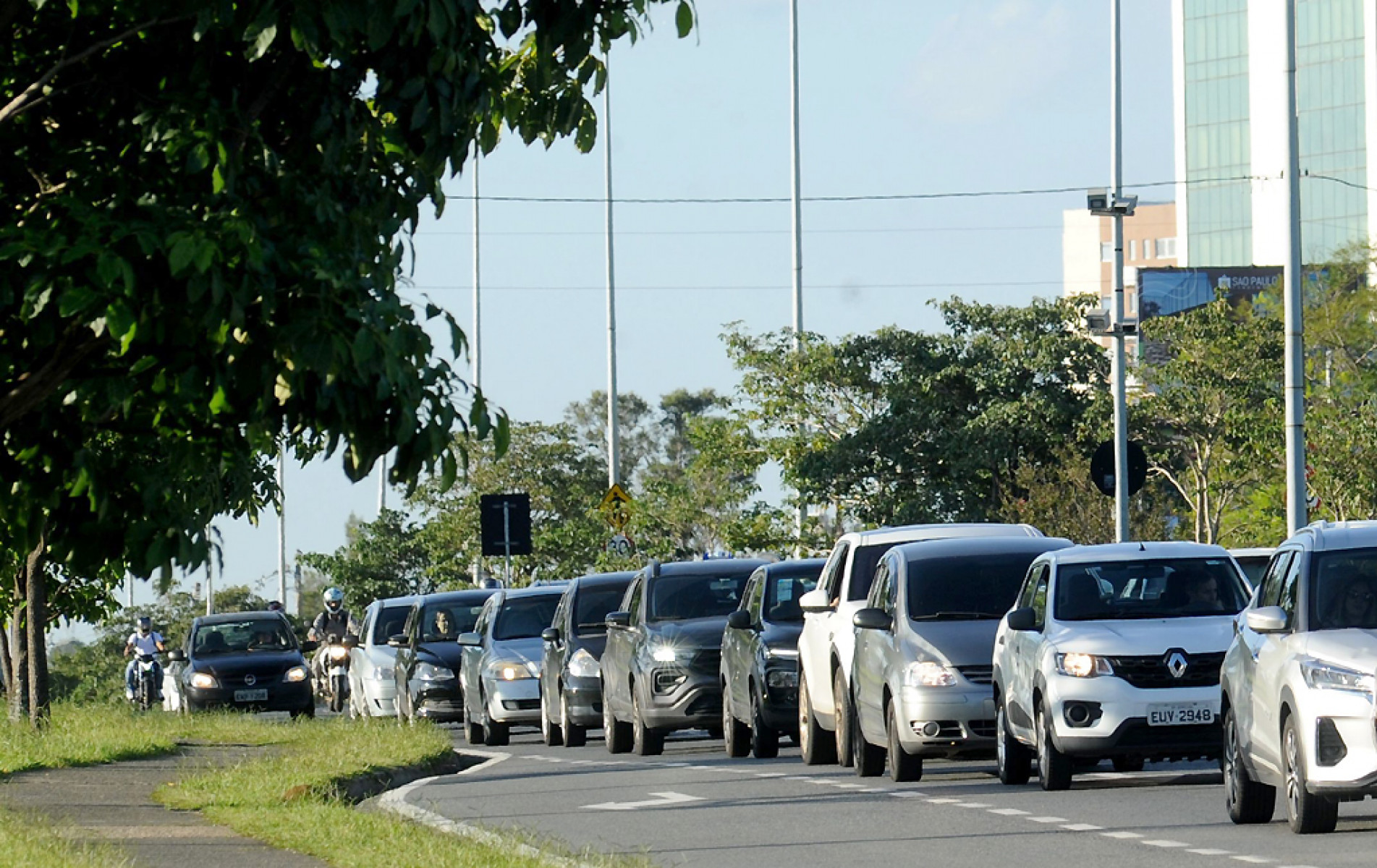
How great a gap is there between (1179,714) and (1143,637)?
22.5 inches

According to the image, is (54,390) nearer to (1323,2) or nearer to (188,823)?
(188,823)

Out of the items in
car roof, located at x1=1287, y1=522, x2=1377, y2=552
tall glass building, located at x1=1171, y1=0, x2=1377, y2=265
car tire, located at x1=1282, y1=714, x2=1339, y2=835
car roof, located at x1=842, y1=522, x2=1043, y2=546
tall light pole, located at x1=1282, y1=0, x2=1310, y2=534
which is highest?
tall glass building, located at x1=1171, y1=0, x2=1377, y2=265

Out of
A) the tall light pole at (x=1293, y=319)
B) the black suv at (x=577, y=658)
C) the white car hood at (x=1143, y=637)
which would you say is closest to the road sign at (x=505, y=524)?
the black suv at (x=577, y=658)

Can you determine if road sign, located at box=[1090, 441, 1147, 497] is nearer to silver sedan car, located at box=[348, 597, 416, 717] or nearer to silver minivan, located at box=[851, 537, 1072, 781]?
silver sedan car, located at box=[348, 597, 416, 717]

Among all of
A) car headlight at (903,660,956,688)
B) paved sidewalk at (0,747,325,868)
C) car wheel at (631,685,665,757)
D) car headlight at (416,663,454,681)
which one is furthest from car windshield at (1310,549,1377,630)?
car headlight at (416,663,454,681)

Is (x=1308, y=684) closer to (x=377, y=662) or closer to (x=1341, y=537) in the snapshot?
(x=1341, y=537)

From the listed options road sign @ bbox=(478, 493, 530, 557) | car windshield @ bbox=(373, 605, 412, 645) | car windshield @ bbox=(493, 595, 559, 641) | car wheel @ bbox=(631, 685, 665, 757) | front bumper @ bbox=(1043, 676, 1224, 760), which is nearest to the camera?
front bumper @ bbox=(1043, 676, 1224, 760)

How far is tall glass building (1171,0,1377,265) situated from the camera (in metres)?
129

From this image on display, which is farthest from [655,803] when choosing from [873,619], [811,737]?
[811,737]

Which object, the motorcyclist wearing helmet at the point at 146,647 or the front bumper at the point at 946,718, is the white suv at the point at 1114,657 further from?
the motorcyclist wearing helmet at the point at 146,647

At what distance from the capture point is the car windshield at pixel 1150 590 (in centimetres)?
1767

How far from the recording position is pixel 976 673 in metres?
18.9

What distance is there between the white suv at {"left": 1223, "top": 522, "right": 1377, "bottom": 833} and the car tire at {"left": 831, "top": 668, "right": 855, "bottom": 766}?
237 inches

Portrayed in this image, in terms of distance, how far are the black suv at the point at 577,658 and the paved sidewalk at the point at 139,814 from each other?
388 cm
